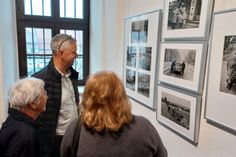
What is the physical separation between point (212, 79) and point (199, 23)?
34cm

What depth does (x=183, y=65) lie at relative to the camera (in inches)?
61.2

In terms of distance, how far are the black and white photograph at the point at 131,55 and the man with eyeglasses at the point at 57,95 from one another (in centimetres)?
66

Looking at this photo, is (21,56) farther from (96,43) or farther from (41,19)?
(96,43)

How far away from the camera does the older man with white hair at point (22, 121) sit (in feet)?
3.59

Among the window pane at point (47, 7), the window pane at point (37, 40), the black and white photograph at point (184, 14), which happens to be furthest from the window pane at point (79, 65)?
the black and white photograph at point (184, 14)

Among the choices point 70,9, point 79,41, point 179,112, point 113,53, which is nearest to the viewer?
point 179,112

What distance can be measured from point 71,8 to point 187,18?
1.98 m

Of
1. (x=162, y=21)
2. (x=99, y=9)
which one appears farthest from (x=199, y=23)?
(x=99, y=9)

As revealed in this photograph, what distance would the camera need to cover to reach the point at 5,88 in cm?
244

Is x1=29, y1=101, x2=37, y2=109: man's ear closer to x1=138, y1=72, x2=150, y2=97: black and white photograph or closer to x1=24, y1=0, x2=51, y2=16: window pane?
x1=138, y1=72, x2=150, y2=97: black and white photograph

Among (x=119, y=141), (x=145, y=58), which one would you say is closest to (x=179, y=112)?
(x=145, y=58)

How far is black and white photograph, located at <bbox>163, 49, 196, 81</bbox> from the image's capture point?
148cm

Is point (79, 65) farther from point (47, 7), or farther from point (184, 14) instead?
point (184, 14)

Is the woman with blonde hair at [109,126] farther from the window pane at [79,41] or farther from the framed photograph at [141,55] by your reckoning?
the window pane at [79,41]
